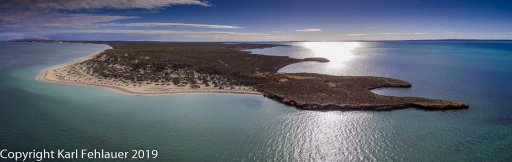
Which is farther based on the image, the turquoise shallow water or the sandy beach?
the sandy beach

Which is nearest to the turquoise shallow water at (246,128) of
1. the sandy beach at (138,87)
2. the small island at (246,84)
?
the small island at (246,84)

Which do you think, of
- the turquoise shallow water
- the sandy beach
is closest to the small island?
the sandy beach

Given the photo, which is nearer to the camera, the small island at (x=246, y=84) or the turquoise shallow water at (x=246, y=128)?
the turquoise shallow water at (x=246, y=128)

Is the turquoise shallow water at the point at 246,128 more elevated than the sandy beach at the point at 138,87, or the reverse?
the sandy beach at the point at 138,87

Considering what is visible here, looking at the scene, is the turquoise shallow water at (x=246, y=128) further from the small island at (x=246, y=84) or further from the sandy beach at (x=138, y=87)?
the sandy beach at (x=138, y=87)

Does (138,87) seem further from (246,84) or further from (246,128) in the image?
(246,128)

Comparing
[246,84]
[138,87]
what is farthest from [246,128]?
[138,87]

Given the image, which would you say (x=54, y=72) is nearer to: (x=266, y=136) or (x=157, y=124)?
(x=157, y=124)

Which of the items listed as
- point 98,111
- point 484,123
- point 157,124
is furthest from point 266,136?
point 484,123

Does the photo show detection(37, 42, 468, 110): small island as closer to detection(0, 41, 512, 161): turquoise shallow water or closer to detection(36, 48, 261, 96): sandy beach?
detection(36, 48, 261, 96): sandy beach

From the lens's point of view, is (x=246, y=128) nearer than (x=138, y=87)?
Yes

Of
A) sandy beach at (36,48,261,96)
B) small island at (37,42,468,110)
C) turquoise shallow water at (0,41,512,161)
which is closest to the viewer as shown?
turquoise shallow water at (0,41,512,161)
